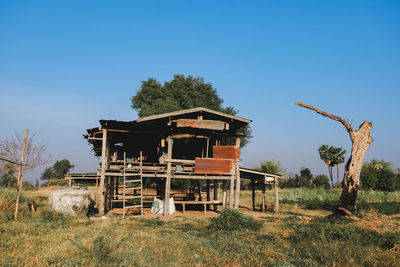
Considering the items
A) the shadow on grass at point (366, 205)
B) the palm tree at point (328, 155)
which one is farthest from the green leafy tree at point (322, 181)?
the shadow on grass at point (366, 205)

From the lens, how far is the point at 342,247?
8.99 metres

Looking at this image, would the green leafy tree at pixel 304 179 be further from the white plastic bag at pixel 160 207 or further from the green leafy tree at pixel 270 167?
the white plastic bag at pixel 160 207

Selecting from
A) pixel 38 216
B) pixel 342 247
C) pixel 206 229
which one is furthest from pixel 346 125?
pixel 38 216

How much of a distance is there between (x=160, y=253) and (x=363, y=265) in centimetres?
527

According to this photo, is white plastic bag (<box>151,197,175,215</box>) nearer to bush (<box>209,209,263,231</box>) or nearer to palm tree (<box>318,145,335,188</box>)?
bush (<box>209,209,263,231</box>)

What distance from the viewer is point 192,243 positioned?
955cm

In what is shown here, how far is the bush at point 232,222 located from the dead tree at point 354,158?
487 cm

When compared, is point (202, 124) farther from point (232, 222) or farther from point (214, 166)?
point (232, 222)

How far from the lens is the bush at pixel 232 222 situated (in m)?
12.2

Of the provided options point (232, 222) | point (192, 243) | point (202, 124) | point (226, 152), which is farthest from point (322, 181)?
point (192, 243)

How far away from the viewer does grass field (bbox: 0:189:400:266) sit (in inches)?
299

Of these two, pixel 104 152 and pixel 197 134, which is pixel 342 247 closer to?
pixel 197 134

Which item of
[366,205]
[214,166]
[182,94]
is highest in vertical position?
[182,94]

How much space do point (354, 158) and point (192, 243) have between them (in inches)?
352
